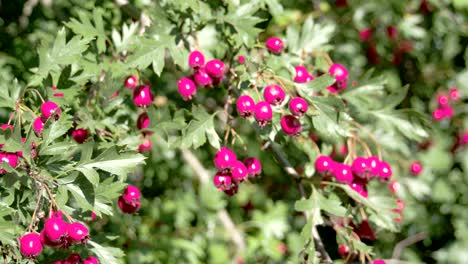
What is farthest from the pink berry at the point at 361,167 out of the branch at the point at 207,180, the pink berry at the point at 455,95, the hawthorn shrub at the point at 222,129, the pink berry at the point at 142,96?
the pink berry at the point at 455,95

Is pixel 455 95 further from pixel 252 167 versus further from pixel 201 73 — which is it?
pixel 201 73

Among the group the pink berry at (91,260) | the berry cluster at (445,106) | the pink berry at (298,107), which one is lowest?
the berry cluster at (445,106)

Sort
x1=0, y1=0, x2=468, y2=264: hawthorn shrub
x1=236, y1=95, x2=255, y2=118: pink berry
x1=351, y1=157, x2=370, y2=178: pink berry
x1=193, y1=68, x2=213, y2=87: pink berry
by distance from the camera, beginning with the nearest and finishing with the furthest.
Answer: x1=0, y1=0, x2=468, y2=264: hawthorn shrub
x1=236, y1=95, x2=255, y2=118: pink berry
x1=193, y1=68, x2=213, y2=87: pink berry
x1=351, y1=157, x2=370, y2=178: pink berry

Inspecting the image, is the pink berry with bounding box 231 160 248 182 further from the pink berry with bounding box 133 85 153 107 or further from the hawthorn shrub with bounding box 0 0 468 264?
the pink berry with bounding box 133 85 153 107

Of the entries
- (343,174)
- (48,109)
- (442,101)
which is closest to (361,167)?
(343,174)

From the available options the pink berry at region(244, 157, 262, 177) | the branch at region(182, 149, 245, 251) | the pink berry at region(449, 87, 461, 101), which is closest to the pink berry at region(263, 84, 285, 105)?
the pink berry at region(244, 157, 262, 177)

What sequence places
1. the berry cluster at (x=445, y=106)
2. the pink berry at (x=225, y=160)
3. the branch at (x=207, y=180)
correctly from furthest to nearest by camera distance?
the berry cluster at (x=445, y=106) → the branch at (x=207, y=180) → the pink berry at (x=225, y=160)

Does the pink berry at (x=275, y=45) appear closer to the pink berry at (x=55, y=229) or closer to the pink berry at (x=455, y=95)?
the pink berry at (x=55, y=229)
